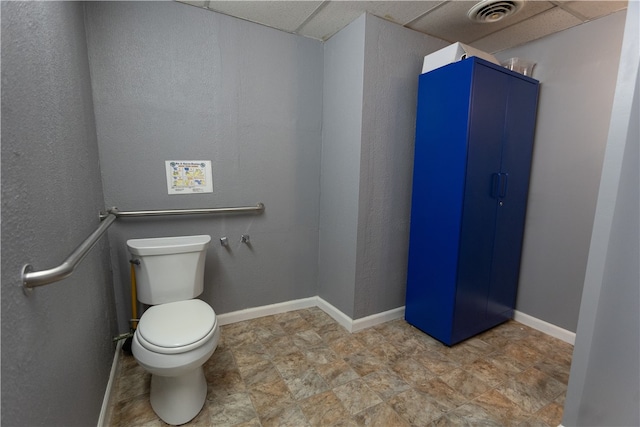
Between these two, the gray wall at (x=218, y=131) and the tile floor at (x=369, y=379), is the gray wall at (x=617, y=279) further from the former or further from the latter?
the gray wall at (x=218, y=131)

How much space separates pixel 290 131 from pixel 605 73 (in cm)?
212

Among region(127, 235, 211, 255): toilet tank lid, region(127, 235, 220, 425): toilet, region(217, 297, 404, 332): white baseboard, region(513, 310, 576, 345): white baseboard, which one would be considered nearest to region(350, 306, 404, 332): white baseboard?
region(217, 297, 404, 332): white baseboard

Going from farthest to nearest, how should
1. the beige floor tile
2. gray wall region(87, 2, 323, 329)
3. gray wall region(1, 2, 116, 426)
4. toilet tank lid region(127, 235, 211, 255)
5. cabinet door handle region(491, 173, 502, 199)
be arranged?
cabinet door handle region(491, 173, 502, 199)
gray wall region(87, 2, 323, 329)
toilet tank lid region(127, 235, 211, 255)
the beige floor tile
gray wall region(1, 2, 116, 426)

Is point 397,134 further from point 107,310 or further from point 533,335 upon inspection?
point 107,310

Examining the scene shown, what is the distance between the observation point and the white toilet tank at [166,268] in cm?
165

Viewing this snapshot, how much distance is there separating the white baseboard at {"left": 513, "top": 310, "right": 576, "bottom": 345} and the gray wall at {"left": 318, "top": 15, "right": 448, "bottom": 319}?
0.97 m

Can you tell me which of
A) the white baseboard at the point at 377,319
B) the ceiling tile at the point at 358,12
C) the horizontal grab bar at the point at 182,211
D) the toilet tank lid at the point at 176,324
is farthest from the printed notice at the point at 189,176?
the white baseboard at the point at 377,319

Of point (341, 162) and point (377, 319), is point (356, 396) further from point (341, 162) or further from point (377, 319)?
point (341, 162)

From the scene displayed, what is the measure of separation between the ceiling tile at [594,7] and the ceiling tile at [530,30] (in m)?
0.05

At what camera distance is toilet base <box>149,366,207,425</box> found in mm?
1403

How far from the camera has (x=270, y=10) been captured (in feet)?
6.19

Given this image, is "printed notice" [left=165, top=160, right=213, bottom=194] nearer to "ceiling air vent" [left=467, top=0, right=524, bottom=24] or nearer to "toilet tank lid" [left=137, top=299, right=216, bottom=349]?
"toilet tank lid" [left=137, top=299, right=216, bottom=349]

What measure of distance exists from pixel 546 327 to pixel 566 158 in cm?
127

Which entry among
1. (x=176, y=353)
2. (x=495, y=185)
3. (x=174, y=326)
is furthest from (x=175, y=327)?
(x=495, y=185)
